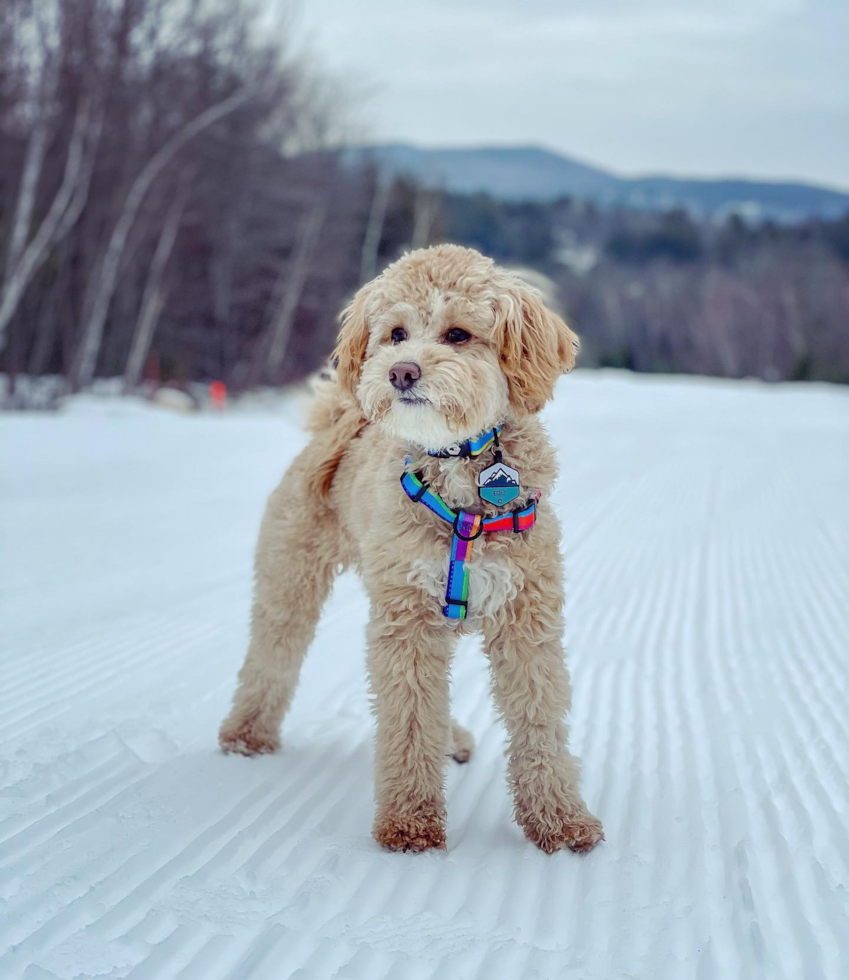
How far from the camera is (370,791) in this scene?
3836 mm

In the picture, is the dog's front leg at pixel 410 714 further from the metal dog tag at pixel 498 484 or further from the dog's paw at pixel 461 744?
the dog's paw at pixel 461 744

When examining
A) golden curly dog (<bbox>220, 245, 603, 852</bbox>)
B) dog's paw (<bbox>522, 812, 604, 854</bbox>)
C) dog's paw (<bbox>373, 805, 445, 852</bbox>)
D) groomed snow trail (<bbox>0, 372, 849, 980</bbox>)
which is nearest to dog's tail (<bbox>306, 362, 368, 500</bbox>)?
golden curly dog (<bbox>220, 245, 603, 852</bbox>)

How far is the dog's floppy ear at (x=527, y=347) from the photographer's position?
3.36 metres

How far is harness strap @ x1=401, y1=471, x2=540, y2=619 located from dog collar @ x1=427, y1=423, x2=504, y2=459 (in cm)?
14

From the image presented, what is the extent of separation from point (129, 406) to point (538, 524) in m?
16.6

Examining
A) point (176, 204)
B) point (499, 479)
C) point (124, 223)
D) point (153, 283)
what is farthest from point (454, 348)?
point (153, 283)

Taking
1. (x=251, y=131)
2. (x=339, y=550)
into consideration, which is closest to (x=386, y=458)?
(x=339, y=550)

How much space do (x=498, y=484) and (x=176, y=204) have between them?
67.4 feet

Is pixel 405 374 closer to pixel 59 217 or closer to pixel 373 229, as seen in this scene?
pixel 59 217

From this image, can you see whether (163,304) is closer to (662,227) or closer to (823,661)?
(823,661)

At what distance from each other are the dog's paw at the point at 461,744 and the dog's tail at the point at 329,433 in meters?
1.15

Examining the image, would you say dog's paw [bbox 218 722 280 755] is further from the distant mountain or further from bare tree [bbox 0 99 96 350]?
the distant mountain

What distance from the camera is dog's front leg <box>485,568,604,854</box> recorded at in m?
3.32

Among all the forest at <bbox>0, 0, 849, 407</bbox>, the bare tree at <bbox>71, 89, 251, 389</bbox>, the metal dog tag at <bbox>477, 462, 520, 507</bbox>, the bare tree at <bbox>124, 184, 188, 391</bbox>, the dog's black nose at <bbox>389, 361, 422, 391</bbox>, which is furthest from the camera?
the bare tree at <bbox>124, 184, 188, 391</bbox>
